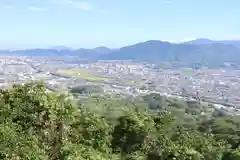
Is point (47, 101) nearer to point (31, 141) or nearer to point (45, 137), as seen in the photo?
point (45, 137)

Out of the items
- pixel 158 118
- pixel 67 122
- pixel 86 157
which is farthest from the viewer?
pixel 158 118

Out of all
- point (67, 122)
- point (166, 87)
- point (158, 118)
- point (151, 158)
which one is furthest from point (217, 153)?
point (166, 87)

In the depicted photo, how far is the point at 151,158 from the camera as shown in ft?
59.9

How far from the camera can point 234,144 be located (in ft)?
91.5

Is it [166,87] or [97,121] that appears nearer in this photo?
[97,121]

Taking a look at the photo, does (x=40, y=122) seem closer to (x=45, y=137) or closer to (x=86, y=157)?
(x=45, y=137)

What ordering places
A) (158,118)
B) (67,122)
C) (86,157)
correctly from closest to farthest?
(86,157) < (67,122) < (158,118)

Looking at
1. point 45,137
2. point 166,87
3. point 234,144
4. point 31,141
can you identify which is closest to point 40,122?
point 45,137

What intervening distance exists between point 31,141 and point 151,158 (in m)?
5.73

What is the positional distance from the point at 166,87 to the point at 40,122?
131606 millimetres

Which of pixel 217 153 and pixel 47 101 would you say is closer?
pixel 47 101

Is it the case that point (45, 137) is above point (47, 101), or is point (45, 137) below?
below

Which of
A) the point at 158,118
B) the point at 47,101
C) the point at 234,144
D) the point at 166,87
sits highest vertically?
the point at 47,101

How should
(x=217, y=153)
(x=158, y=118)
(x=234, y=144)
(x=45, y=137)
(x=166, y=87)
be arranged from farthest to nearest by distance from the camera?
(x=166, y=87)
(x=234, y=144)
(x=158, y=118)
(x=217, y=153)
(x=45, y=137)
